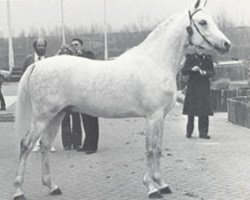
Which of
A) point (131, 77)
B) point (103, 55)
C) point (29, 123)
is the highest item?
point (131, 77)

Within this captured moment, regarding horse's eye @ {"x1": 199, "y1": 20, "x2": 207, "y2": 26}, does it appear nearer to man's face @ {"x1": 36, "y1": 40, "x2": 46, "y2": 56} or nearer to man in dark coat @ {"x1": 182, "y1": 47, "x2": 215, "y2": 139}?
man's face @ {"x1": 36, "y1": 40, "x2": 46, "y2": 56}

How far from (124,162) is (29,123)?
8.49ft

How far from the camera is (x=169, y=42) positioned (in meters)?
8.12

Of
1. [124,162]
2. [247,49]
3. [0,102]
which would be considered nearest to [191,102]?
[124,162]

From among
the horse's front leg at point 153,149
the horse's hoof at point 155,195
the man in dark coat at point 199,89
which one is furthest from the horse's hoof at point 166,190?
the man in dark coat at point 199,89

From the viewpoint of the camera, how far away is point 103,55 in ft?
172

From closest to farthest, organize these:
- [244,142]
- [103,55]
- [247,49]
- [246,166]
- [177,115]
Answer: [246,166]
[244,142]
[177,115]
[247,49]
[103,55]

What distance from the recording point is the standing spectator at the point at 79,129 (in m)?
11.6

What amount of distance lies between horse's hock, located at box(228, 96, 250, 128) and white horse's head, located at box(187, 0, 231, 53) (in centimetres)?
636

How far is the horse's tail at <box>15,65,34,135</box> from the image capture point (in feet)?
26.9

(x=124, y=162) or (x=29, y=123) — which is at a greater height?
(x=29, y=123)

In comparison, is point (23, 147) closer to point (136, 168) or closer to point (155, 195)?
point (155, 195)

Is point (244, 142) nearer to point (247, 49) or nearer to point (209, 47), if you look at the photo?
point (209, 47)

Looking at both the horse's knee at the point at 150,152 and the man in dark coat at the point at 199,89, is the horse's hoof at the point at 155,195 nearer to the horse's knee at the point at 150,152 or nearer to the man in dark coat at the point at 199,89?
the horse's knee at the point at 150,152
